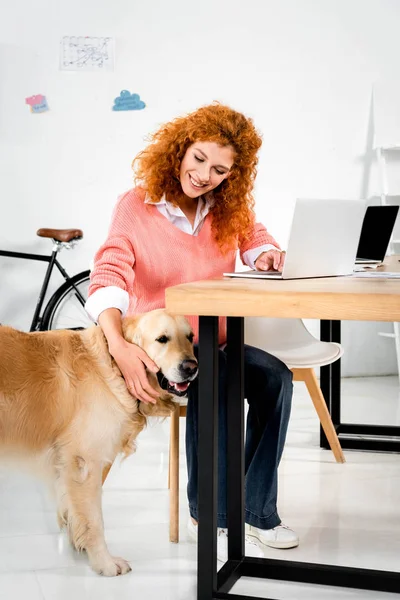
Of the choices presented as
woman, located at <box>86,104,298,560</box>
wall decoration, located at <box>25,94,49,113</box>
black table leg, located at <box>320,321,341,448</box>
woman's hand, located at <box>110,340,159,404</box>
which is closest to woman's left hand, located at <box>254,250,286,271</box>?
woman, located at <box>86,104,298,560</box>

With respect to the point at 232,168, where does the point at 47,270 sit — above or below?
below

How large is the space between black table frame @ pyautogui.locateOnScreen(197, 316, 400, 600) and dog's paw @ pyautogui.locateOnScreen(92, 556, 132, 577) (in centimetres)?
25

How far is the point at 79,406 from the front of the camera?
1.83 meters

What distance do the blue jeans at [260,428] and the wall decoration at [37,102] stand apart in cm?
263

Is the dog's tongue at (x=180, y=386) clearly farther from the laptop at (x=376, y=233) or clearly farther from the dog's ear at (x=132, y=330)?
the laptop at (x=376, y=233)

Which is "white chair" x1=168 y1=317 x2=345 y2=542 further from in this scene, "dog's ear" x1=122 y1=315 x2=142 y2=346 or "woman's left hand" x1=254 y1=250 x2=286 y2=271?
"dog's ear" x1=122 y1=315 x2=142 y2=346

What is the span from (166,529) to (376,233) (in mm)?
1359

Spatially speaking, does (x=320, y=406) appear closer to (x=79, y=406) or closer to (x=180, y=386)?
(x=180, y=386)

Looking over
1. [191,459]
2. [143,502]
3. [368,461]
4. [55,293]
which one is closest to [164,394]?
[191,459]

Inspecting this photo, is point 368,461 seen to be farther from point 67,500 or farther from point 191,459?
point 67,500

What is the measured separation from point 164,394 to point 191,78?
9.05 ft

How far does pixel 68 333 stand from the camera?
193 centimetres

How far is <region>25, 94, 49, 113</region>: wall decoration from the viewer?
13.6 feet

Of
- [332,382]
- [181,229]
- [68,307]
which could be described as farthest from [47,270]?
[181,229]
